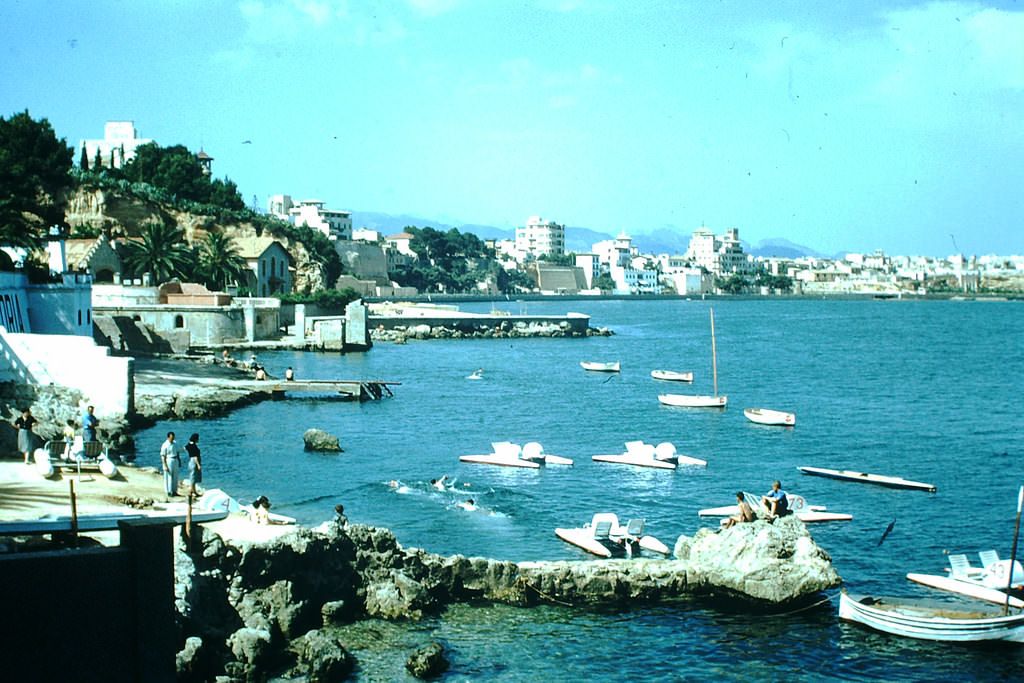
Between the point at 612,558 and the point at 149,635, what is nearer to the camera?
the point at 149,635

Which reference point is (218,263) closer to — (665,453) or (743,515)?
(665,453)

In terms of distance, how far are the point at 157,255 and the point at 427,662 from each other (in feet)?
213

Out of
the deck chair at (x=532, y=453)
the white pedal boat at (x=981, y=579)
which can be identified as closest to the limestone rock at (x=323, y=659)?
the white pedal boat at (x=981, y=579)

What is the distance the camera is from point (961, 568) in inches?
863

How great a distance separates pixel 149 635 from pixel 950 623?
14876 millimetres

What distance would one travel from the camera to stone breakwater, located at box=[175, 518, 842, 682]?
16.3 metres

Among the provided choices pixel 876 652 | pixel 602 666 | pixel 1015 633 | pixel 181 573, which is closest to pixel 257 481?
pixel 181 573

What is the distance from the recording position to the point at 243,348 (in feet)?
236

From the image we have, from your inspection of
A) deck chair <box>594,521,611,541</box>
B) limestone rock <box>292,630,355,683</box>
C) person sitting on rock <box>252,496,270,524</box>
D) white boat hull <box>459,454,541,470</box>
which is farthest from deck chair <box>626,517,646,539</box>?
white boat hull <box>459,454,541,470</box>

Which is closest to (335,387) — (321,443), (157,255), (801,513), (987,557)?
(321,443)

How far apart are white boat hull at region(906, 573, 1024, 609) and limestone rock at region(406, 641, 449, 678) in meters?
10.9

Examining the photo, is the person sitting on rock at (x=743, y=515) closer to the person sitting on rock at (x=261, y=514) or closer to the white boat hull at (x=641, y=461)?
the person sitting on rock at (x=261, y=514)

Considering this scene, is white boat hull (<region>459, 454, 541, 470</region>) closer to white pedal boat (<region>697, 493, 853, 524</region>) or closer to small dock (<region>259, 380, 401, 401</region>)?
white pedal boat (<region>697, 493, 853, 524</region>)

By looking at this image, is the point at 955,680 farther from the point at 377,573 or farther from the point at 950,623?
the point at 377,573
